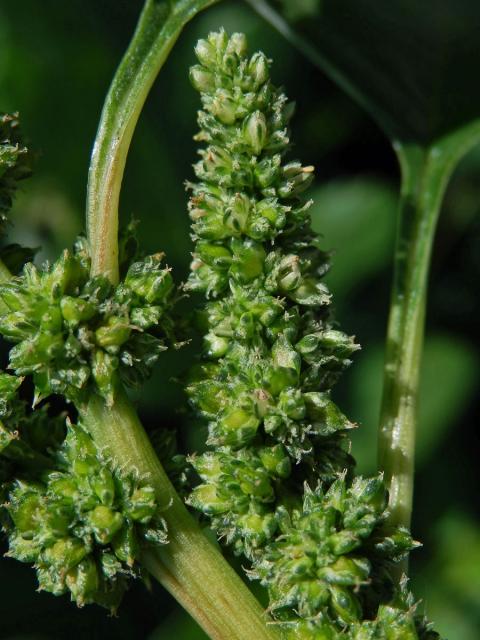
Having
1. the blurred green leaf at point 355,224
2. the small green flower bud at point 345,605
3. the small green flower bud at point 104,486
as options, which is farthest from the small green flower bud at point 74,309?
the blurred green leaf at point 355,224

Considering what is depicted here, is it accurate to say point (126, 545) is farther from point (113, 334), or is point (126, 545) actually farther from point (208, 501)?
point (113, 334)

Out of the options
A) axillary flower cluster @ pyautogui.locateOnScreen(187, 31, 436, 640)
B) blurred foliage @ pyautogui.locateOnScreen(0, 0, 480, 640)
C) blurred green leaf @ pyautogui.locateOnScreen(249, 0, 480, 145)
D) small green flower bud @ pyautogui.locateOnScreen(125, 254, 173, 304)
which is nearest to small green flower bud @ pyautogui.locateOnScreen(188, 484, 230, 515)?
axillary flower cluster @ pyautogui.locateOnScreen(187, 31, 436, 640)

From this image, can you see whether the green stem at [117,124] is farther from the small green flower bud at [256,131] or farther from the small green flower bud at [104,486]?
the small green flower bud at [104,486]

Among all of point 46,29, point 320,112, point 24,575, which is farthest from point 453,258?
point 24,575

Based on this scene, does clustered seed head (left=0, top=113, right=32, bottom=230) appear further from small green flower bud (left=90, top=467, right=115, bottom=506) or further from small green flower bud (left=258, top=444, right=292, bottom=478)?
small green flower bud (left=258, top=444, right=292, bottom=478)

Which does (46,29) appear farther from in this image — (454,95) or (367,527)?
(367,527)

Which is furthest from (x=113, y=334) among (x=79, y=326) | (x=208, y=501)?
(x=208, y=501)

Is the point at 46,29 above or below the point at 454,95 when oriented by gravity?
above
